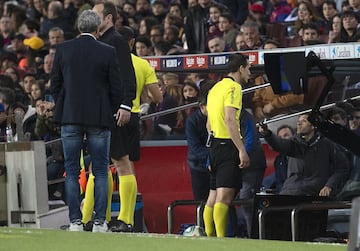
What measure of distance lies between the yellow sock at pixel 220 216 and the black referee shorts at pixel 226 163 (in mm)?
214

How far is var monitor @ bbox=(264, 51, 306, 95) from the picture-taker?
423 inches

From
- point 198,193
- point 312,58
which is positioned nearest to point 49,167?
point 198,193

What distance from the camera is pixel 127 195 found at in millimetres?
12461

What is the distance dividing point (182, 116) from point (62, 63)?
3750mm

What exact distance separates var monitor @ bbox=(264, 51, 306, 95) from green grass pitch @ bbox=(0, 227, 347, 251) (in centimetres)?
135

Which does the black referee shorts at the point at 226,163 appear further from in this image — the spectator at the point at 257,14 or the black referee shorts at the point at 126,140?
the spectator at the point at 257,14

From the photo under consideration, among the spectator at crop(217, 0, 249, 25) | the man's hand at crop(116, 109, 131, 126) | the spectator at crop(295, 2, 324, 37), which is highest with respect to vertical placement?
the spectator at crop(217, 0, 249, 25)

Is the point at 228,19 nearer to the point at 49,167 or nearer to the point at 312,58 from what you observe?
the point at 49,167

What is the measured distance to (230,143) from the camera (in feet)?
43.0

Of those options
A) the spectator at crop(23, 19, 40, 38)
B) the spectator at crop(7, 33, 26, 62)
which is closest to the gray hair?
the spectator at crop(7, 33, 26, 62)

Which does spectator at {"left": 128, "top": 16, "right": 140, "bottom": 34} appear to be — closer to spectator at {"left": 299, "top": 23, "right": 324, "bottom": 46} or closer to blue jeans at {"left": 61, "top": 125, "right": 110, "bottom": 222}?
spectator at {"left": 299, "top": 23, "right": 324, "bottom": 46}

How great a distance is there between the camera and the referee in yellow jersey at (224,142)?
12930 millimetres

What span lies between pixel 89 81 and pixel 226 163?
80.4 inches

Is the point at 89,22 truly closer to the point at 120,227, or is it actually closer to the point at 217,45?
the point at 120,227
